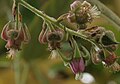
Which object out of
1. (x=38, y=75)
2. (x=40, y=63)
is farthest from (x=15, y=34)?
(x=40, y=63)

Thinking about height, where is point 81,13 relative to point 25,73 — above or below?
above

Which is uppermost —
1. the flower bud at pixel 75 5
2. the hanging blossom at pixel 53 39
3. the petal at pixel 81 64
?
the flower bud at pixel 75 5

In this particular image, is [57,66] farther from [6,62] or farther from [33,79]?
[6,62]

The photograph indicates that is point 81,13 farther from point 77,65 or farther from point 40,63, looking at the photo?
point 40,63

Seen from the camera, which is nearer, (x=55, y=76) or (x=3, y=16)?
(x=3, y=16)

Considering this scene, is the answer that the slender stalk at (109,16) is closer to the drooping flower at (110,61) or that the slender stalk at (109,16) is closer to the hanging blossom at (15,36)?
the drooping flower at (110,61)

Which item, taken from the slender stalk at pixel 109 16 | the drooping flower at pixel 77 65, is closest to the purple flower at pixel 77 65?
the drooping flower at pixel 77 65

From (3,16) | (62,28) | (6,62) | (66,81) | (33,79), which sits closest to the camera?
(62,28)

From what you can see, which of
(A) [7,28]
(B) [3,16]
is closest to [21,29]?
(A) [7,28]
